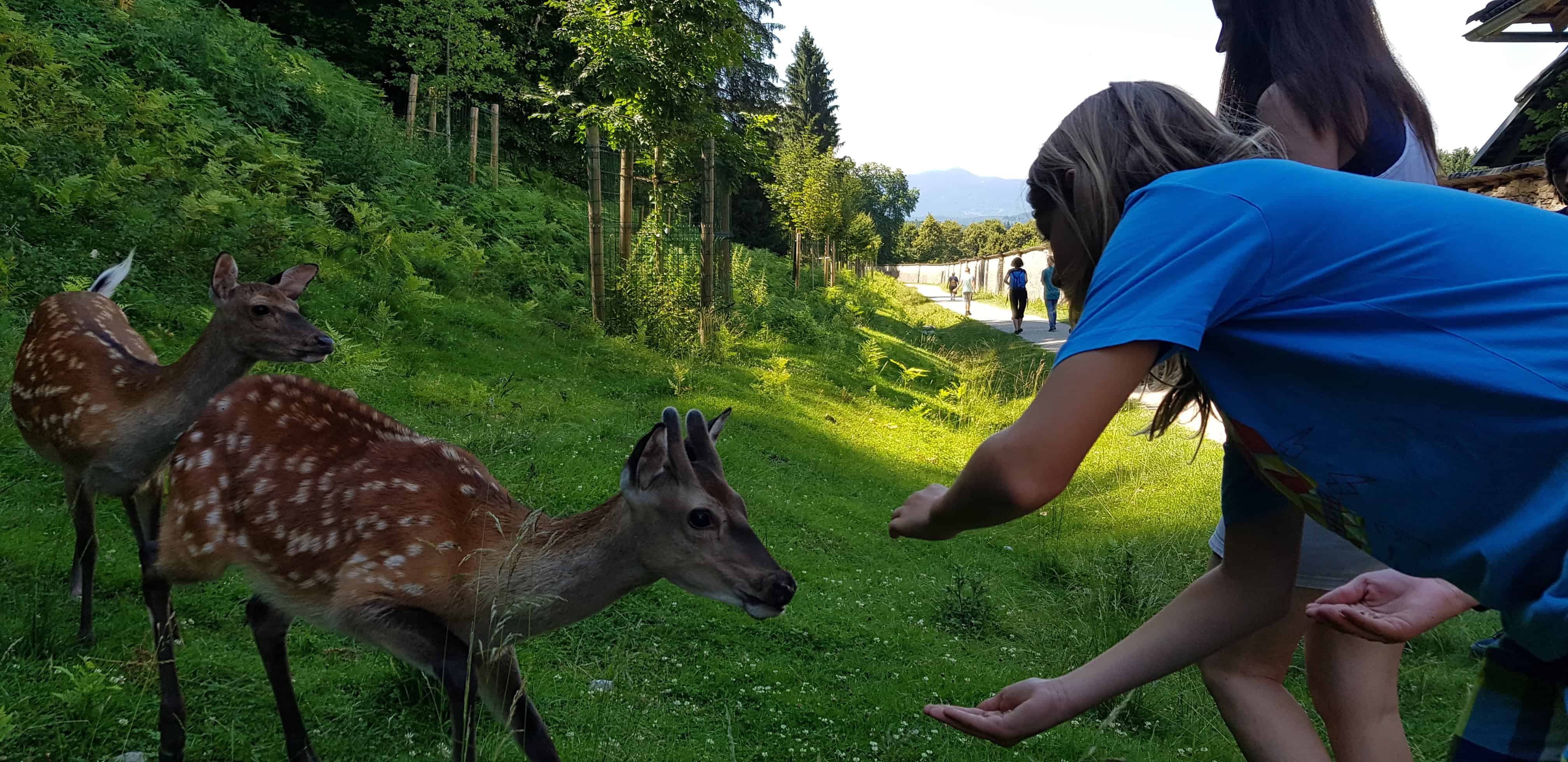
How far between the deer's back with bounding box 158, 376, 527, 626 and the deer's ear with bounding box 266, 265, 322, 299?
1508 mm

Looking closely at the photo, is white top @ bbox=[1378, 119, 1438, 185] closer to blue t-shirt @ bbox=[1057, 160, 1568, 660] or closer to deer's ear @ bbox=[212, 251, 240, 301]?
blue t-shirt @ bbox=[1057, 160, 1568, 660]

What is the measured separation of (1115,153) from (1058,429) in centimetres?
60

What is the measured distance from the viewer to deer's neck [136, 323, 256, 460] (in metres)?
4.48

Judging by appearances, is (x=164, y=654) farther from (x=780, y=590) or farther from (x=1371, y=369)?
(x=1371, y=369)

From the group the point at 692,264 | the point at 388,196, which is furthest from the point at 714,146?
the point at 388,196

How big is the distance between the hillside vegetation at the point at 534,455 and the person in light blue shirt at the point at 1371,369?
2.12 metres

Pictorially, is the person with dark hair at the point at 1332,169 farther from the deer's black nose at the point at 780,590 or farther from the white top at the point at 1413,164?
the deer's black nose at the point at 780,590

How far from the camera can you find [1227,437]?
203 cm

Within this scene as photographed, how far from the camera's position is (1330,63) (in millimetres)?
2641

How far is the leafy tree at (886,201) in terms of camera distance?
71.4 metres

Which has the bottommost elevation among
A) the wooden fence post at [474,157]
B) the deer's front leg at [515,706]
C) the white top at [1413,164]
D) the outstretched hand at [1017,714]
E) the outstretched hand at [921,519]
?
the deer's front leg at [515,706]

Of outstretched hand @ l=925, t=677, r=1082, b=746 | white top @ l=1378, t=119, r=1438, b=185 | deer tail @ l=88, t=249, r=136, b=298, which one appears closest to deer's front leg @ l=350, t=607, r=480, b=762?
outstretched hand @ l=925, t=677, r=1082, b=746

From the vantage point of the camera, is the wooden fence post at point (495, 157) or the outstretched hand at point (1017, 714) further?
the wooden fence post at point (495, 157)

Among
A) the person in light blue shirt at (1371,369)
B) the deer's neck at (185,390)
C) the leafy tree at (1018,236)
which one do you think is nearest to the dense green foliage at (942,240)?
the leafy tree at (1018,236)
